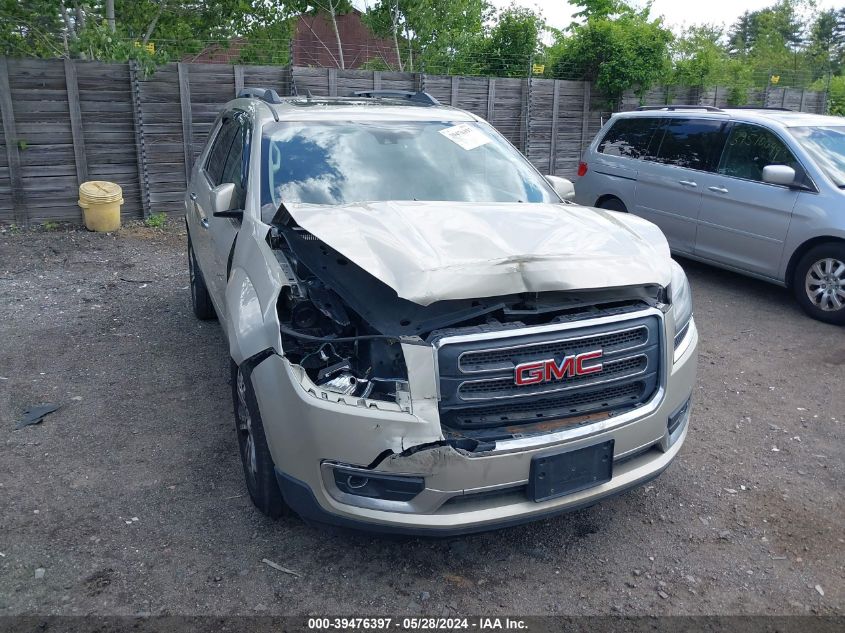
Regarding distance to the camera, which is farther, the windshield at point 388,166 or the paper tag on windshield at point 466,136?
the paper tag on windshield at point 466,136

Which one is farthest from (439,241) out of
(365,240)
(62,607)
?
(62,607)

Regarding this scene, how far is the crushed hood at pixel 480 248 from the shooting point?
2883 mm

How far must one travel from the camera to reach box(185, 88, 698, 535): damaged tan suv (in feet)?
8.98

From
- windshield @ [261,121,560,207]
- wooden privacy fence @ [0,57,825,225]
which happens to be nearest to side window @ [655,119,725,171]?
windshield @ [261,121,560,207]

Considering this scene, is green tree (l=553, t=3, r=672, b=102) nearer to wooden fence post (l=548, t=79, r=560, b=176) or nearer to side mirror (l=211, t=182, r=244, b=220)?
wooden fence post (l=548, t=79, r=560, b=176)

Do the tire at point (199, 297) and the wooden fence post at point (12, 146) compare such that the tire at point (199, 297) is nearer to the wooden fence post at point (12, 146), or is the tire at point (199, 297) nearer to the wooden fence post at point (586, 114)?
the wooden fence post at point (12, 146)

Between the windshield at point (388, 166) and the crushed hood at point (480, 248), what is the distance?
42cm

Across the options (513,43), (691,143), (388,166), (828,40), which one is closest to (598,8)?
(513,43)

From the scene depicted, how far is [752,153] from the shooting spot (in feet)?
23.2

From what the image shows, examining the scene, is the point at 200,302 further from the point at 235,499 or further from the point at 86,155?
the point at 86,155

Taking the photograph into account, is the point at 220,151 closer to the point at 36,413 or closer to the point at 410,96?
the point at 410,96

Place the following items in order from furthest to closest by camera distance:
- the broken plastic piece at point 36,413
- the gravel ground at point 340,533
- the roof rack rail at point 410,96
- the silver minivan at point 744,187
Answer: the silver minivan at point 744,187, the roof rack rail at point 410,96, the broken plastic piece at point 36,413, the gravel ground at point 340,533

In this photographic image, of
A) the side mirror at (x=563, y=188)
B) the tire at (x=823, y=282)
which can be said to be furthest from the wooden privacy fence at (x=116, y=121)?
the tire at (x=823, y=282)

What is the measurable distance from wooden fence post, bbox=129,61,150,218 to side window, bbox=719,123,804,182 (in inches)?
294
